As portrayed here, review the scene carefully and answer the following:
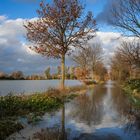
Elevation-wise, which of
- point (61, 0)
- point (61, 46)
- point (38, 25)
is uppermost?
point (61, 0)

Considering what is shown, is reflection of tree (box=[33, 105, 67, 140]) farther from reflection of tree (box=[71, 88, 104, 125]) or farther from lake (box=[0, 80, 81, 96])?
lake (box=[0, 80, 81, 96])

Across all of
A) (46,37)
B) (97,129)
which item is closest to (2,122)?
(97,129)

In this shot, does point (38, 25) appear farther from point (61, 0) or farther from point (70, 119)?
point (70, 119)

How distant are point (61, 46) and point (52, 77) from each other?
7791 centimetres

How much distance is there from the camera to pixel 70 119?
13.7m

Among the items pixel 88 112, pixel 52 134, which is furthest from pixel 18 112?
pixel 52 134

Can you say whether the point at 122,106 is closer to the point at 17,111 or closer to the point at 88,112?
the point at 88,112

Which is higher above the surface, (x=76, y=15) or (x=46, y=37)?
(x=76, y=15)

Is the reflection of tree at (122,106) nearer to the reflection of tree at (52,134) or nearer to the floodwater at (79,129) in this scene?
the floodwater at (79,129)

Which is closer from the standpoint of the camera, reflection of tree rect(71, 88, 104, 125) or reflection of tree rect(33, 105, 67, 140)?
reflection of tree rect(33, 105, 67, 140)

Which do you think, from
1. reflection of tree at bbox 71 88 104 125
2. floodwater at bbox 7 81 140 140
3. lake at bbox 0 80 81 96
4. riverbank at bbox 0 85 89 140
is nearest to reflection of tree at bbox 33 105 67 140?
floodwater at bbox 7 81 140 140

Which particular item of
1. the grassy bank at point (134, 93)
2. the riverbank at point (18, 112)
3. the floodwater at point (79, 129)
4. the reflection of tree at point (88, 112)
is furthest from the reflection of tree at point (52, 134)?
the grassy bank at point (134, 93)

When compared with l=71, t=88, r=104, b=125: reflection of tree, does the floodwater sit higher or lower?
lower

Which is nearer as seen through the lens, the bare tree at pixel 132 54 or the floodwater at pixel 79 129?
the floodwater at pixel 79 129
